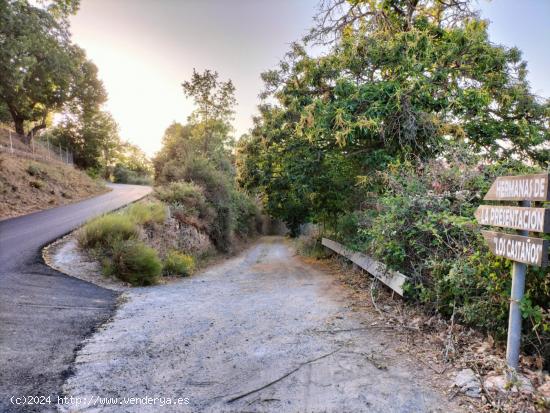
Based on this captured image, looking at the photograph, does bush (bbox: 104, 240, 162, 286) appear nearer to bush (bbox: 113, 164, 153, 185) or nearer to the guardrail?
the guardrail

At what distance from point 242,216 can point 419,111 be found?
797 inches

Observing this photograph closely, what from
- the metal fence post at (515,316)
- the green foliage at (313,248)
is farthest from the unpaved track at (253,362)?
the green foliage at (313,248)

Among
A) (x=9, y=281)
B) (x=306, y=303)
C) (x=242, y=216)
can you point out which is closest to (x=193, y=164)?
(x=242, y=216)

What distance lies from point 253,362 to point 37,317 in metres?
3.34

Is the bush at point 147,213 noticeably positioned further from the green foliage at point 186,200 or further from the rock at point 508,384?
the rock at point 508,384

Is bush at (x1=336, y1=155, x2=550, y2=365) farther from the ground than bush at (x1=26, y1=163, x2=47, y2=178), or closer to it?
closer to it

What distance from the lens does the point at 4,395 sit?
9.98 ft

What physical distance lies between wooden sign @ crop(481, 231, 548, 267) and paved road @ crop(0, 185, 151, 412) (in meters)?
4.30

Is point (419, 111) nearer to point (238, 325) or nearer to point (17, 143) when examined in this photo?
point (238, 325)

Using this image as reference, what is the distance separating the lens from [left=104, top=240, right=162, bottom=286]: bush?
8547mm

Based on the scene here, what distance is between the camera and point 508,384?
3.08 metres

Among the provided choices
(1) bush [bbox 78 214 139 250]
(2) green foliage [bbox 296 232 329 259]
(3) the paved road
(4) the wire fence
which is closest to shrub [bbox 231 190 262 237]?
(2) green foliage [bbox 296 232 329 259]

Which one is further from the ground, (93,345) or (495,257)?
(495,257)

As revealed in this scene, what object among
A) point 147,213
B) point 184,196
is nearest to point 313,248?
point 184,196
